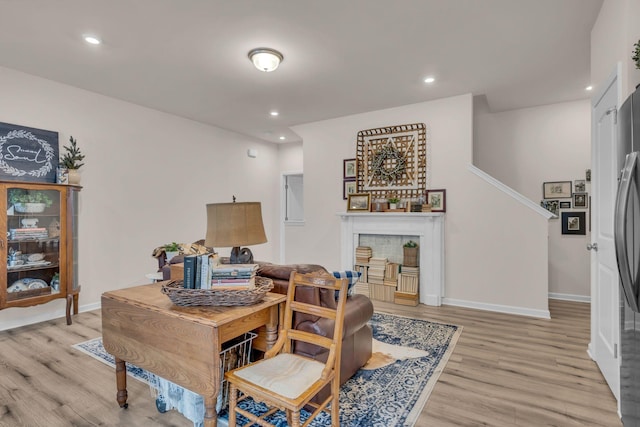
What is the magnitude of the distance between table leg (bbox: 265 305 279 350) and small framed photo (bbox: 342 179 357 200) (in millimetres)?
3265

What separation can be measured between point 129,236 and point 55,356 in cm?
192

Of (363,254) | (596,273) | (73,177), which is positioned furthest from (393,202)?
(73,177)

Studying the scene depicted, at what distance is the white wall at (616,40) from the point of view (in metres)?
1.85

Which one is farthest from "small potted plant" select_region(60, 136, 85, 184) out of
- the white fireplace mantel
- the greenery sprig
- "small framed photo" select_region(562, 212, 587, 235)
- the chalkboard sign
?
"small framed photo" select_region(562, 212, 587, 235)

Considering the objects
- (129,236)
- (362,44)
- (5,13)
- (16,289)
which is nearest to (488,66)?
(362,44)

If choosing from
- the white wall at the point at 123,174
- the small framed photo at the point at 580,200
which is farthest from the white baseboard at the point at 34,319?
the small framed photo at the point at 580,200

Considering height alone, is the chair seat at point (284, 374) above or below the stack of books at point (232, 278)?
below

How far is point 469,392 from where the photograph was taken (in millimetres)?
2168

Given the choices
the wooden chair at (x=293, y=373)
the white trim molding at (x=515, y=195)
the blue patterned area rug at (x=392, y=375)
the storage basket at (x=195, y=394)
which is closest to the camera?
the wooden chair at (x=293, y=373)

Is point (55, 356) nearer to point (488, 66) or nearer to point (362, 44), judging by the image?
point (362, 44)

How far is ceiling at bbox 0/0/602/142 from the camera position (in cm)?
240

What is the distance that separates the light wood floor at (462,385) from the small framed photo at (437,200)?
155 centimetres

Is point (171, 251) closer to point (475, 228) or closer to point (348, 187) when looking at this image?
point (348, 187)

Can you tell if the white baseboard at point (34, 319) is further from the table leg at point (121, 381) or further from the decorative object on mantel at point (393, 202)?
the decorative object on mantel at point (393, 202)
